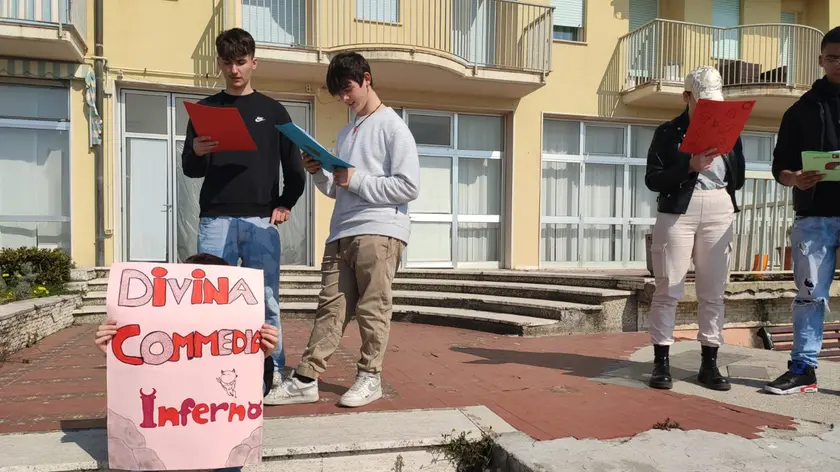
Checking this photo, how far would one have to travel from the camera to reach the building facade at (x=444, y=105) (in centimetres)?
880

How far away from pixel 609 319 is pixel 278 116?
14.8ft

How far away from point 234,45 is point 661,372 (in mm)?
3188

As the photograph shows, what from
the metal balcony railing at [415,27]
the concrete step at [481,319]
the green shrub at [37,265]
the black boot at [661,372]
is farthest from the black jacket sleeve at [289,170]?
the metal balcony railing at [415,27]

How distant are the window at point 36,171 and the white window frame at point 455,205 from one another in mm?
5523

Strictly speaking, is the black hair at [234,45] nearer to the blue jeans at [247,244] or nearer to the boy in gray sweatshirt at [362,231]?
the boy in gray sweatshirt at [362,231]

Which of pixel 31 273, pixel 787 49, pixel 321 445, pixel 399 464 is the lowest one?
pixel 399 464

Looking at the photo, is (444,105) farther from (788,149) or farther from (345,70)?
(345,70)

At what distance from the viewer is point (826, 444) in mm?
2488

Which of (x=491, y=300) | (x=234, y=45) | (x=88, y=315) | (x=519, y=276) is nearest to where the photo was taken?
(x=234, y=45)

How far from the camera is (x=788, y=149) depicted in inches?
142

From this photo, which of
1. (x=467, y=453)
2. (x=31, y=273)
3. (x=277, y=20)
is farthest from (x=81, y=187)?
(x=467, y=453)

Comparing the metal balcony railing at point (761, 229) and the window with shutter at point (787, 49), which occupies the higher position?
the window with shutter at point (787, 49)

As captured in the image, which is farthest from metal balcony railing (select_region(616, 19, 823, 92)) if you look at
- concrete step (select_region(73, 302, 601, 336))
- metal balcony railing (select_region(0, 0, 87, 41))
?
metal balcony railing (select_region(0, 0, 87, 41))

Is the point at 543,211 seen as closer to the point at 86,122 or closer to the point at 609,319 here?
the point at 609,319
